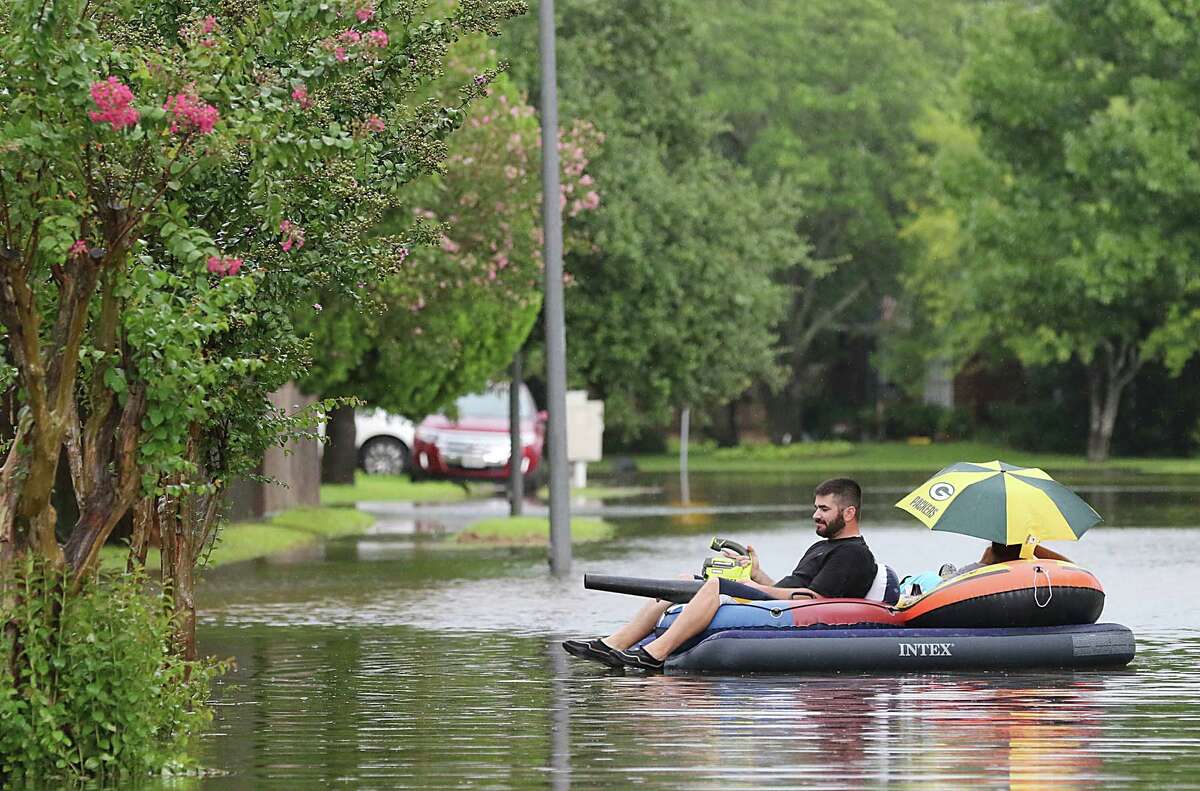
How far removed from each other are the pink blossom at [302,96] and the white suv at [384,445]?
42.7 meters

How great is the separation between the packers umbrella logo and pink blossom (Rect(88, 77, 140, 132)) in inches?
301

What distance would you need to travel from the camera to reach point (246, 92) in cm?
1035

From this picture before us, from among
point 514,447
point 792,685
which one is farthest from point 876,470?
point 792,685

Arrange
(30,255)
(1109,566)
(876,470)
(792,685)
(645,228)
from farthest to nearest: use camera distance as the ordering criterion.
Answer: (876,470), (645,228), (1109,566), (792,685), (30,255)

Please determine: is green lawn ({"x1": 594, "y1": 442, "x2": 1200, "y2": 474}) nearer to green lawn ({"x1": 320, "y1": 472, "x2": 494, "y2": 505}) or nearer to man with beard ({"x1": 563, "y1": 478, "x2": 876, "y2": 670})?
green lawn ({"x1": 320, "y1": 472, "x2": 494, "y2": 505})

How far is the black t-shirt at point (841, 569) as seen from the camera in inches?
→ 606

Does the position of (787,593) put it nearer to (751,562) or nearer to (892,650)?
(751,562)

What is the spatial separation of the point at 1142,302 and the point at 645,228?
72.0 ft

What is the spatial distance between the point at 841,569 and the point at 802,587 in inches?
14.3

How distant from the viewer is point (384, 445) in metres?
54.4

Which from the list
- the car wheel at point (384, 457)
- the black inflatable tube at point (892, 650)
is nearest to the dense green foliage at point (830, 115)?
the car wheel at point (384, 457)

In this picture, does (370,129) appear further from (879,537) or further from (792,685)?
(879,537)

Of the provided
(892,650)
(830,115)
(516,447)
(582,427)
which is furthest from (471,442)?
(892,650)

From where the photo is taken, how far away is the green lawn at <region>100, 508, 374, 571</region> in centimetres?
2814
